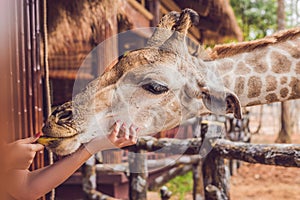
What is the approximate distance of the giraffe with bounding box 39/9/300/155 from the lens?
2.17 m

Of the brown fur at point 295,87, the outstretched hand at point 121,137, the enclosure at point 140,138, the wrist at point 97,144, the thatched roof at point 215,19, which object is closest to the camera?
the outstretched hand at point 121,137

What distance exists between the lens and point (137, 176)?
359cm

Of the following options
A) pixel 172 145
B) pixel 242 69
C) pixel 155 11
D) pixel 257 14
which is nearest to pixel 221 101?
pixel 242 69

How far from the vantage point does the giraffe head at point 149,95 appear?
2125 mm

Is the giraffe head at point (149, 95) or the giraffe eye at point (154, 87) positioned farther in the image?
the giraffe eye at point (154, 87)

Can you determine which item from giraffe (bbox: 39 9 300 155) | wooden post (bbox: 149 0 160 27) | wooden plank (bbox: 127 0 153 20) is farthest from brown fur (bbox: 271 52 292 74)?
wooden post (bbox: 149 0 160 27)

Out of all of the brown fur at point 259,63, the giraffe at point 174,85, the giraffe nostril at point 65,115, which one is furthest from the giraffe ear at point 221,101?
the giraffe nostril at point 65,115

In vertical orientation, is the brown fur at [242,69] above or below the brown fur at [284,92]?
above

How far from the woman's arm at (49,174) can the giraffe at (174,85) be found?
0.10m

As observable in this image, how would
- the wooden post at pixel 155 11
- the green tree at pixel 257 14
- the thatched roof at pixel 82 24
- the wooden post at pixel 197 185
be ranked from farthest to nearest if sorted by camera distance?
the green tree at pixel 257 14
the wooden post at pixel 155 11
the thatched roof at pixel 82 24
the wooden post at pixel 197 185

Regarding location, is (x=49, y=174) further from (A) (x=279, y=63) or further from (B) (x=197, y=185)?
(B) (x=197, y=185)

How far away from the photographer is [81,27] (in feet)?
19.1

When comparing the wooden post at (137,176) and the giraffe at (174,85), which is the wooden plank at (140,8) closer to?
the wooden post at (137,176)

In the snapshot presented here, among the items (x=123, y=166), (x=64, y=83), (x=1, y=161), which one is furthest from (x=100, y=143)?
(x=64, y=83)
